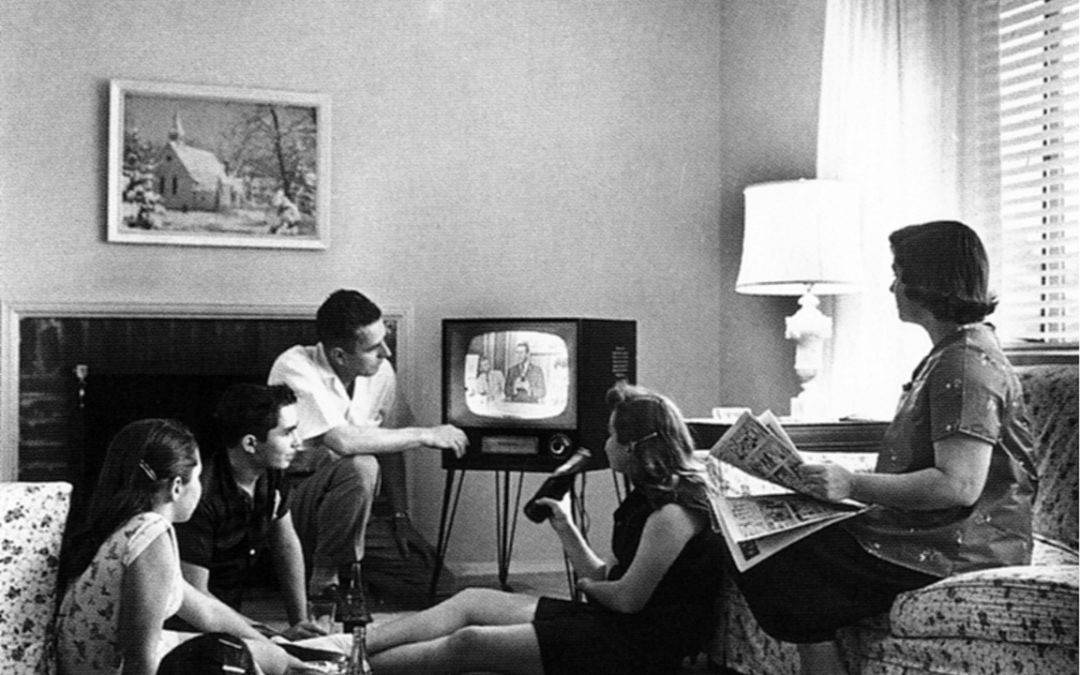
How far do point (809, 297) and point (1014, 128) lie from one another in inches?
33.1

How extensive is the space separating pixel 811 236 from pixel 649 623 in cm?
165

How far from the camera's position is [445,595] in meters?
4.42

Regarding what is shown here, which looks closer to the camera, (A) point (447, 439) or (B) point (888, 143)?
(B) point (888, 143)

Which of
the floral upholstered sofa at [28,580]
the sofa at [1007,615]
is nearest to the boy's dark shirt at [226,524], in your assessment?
the floral upholstered sofa at [28,580]

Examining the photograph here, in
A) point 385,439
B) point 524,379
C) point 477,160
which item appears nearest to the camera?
point 385,439

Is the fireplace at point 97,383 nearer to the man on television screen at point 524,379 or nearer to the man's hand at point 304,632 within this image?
the man on television screen at point 524,379

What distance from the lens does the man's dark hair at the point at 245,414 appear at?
120 inches

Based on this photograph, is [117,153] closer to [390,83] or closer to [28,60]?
[28,60]

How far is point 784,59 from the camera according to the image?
190 inches

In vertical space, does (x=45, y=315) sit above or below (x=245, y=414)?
above

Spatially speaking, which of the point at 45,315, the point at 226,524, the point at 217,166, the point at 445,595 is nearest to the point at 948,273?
the point at 226,524

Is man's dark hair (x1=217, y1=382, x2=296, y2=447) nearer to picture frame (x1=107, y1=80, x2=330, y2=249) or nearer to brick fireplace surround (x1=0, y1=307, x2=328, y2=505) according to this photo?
brick fireplace surround (x1=0, y1=307, x2=328, y2=505)

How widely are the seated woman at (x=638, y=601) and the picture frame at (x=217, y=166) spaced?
2068 millimetres

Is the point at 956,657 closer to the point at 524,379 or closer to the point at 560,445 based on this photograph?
the point at 560,445
